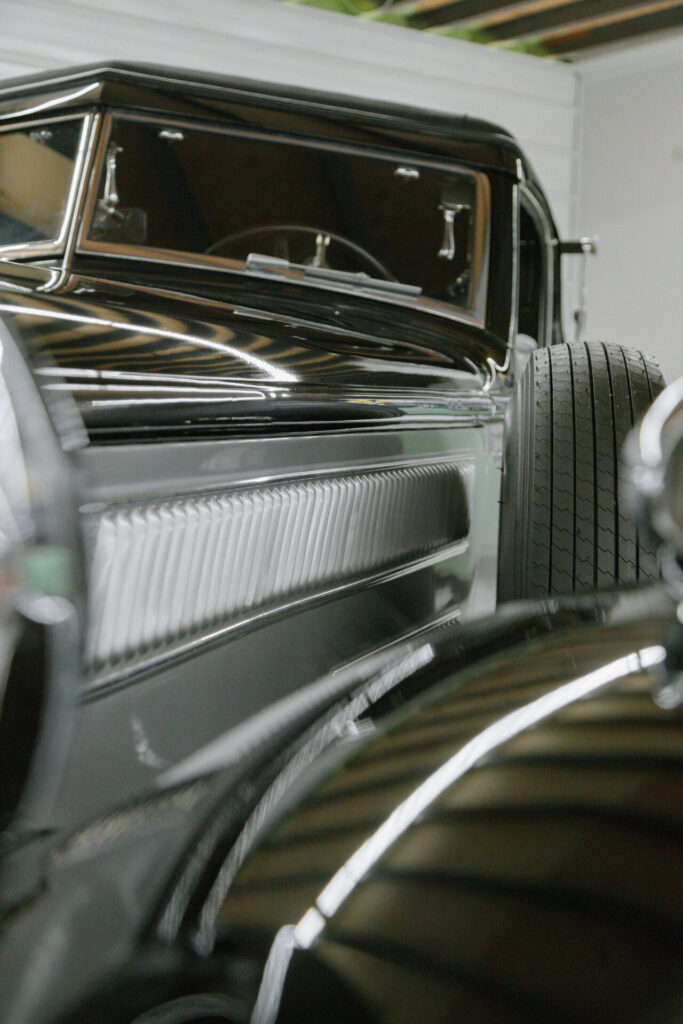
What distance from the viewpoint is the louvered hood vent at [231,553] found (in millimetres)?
787

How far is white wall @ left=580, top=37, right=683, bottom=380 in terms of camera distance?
23.0 feet

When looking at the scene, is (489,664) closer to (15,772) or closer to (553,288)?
(15,772)

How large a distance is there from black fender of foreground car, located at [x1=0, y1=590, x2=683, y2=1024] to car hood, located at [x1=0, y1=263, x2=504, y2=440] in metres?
0.31

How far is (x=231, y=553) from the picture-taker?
0.93m

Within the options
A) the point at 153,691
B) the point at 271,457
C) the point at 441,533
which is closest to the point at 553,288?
the point at 441,533

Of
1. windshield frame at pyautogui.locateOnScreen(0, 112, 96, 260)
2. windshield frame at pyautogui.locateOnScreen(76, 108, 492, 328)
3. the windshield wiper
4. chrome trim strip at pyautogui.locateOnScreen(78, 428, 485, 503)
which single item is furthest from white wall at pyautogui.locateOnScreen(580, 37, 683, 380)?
chrome trim strip at pyautogui.locateOnScreen(78, 428, 485, 503)

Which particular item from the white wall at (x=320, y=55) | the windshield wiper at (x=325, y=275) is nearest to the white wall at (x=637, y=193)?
the white wall at (x=320, y=55)

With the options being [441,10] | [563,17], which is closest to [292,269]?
[441,10]

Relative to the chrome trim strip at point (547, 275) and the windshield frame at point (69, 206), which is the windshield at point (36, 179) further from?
the chrome trim strip at point (547, 275)

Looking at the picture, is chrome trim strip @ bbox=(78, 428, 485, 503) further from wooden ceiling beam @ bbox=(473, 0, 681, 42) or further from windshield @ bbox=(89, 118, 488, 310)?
wooden ceiling beam @ bbox=(473, 0, 681, 42)

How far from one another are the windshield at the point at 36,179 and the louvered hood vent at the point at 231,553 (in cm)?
82

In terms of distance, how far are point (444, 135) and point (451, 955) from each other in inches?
60.9

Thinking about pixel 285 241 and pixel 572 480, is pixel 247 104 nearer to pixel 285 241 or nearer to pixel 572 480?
pixel 285 241

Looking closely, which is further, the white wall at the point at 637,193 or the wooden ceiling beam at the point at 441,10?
the white wall at the point at 637,193
